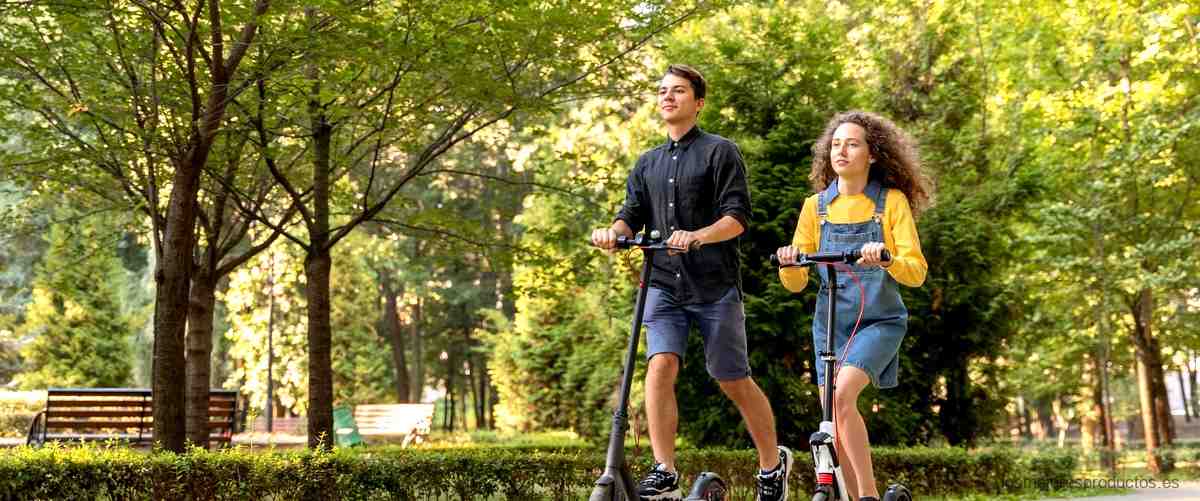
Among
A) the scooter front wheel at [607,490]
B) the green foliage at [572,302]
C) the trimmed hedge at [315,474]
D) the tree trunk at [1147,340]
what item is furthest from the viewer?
the tree trunk at [1147,340]

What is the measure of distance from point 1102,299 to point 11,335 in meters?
32.5

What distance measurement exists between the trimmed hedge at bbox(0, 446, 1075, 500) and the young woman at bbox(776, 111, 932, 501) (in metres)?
2.77

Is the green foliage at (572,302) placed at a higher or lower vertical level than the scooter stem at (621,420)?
higher

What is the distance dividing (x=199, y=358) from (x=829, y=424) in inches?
369

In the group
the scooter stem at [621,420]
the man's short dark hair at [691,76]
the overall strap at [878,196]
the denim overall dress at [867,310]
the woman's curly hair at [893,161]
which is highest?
the man's short dark hair at [691,76]

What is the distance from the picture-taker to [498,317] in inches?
1249

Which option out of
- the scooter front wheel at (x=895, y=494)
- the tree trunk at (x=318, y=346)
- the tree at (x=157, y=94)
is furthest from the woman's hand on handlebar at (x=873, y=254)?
the tree trunk at (x=318, y=346)

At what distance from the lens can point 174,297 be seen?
889 centimetres

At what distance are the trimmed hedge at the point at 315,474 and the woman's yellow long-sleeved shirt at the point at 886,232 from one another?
108 inches

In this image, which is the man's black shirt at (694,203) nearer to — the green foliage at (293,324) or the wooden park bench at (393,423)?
the wooden park bench at (393,423)

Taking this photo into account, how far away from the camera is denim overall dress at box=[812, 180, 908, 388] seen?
205 inches

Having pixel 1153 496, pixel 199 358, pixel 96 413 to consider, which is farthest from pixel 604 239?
pixel 96 413

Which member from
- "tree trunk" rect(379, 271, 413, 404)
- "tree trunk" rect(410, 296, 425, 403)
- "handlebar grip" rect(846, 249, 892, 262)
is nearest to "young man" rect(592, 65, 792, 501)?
"handlebar grip" rect(846, 249, 892, 262)

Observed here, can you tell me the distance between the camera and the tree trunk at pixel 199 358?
12.3 meters
